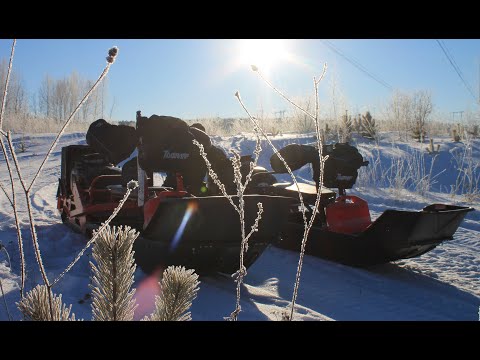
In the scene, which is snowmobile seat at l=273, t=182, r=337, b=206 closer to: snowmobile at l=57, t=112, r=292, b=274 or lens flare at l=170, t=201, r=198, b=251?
snowmobile at l=57, t=112, r=292, b=274

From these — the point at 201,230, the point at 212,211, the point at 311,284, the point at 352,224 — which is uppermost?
the point at 212,211

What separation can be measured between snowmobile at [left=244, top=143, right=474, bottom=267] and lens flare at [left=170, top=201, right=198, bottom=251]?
7.16 feet

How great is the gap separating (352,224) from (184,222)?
2.50 metres

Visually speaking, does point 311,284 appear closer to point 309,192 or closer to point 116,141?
point 309,192

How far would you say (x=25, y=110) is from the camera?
66.1 feet

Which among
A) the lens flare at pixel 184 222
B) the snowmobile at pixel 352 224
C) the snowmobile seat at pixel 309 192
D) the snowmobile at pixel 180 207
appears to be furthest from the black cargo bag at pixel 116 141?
the snowmobile seat at pixel 309 192

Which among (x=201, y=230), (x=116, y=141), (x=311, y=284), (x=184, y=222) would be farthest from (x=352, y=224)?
(x=116, y=141)

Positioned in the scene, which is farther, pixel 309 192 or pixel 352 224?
pixel 309 192

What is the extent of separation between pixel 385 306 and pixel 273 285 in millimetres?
1128

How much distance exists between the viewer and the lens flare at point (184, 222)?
3.89 m

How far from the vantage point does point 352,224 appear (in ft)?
18.8

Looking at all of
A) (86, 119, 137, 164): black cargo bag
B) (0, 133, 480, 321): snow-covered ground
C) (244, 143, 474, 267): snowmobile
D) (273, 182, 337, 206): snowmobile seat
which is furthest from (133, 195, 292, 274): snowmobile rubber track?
(273, 182, 337, 206): snowmobile seat
